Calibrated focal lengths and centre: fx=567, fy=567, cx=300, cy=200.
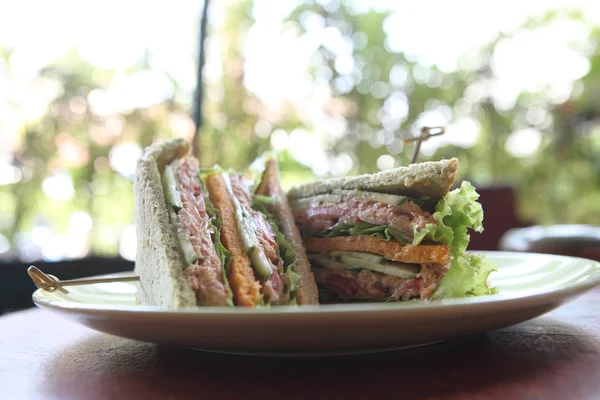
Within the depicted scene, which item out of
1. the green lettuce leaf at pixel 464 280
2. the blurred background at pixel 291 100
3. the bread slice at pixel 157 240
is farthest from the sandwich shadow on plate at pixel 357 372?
the blurred background at pixel 291 100

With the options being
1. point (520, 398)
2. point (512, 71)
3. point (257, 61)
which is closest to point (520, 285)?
point (520, 398)

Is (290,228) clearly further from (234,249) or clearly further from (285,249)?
(234,249)

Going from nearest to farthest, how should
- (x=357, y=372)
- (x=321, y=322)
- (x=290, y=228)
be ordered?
(x=321, y=322) < (x=357, y=372) < (x=290, y=228)

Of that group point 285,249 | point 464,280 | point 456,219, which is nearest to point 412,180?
point 456,219

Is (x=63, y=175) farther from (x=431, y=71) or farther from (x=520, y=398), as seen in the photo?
(x=520, y=398)

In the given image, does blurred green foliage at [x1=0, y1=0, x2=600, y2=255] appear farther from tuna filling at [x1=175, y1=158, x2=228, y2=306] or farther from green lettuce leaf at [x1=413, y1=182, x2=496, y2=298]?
green lettuce leaf at [x1=413, y1=182, x2=496, y2=298]

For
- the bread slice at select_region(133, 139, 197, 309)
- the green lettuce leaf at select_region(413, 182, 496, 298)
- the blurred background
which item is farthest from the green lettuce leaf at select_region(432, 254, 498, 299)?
the blurred background

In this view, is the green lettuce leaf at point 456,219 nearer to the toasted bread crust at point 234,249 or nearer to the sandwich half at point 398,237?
the sandwich half at point 398,237
